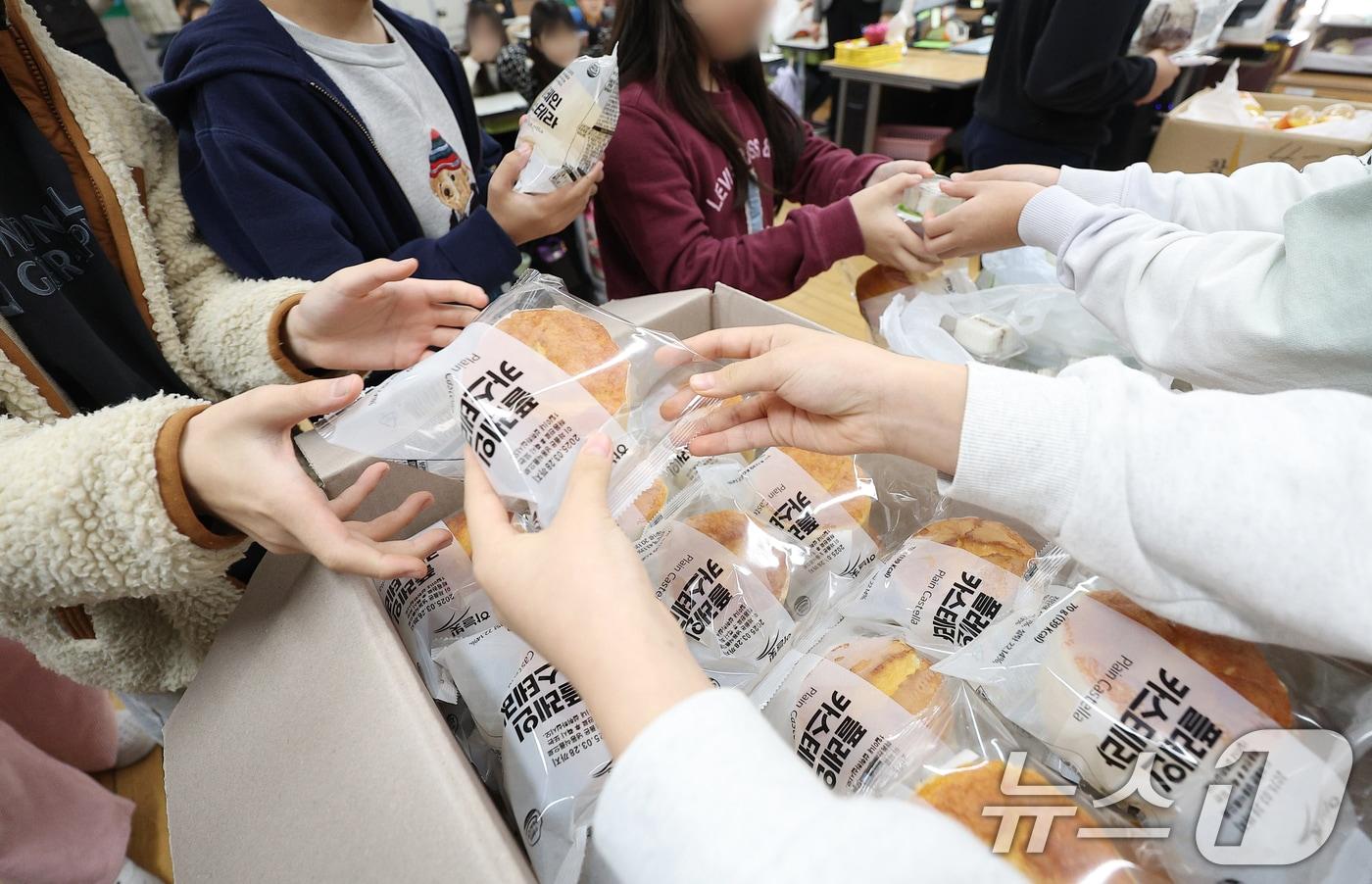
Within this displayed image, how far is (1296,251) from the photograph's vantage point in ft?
1.68

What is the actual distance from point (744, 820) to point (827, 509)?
388 mm

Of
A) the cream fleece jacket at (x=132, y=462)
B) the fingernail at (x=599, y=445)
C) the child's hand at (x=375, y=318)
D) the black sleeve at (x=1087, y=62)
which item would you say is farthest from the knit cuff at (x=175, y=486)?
the black sleeve at (x=1087, y=62)

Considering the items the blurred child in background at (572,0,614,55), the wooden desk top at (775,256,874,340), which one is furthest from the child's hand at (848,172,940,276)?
the blurred child in background at (572,0,614,55)

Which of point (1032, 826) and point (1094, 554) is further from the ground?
point (1094, 554)

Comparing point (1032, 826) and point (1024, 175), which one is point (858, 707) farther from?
point (1024, 175)

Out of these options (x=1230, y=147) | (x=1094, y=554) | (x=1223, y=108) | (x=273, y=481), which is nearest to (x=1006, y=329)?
(x=1094, y=554)

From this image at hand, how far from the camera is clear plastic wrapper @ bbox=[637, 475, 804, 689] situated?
1.89ft

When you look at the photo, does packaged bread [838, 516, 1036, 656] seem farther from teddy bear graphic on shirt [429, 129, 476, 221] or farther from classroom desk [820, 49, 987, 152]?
classroom desk [820, 49, 987, 152]

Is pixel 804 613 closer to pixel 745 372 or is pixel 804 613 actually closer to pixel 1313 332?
pixel 745 372

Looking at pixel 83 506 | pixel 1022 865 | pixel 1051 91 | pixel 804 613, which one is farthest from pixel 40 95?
pixel 1051 91

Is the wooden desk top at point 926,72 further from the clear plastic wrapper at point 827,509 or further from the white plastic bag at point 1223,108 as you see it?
the clear plastic wrapper at point 827,509

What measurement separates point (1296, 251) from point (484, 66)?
340 centimetres

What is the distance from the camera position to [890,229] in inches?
42.5

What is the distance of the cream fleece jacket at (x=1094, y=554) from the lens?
30 centimetres
